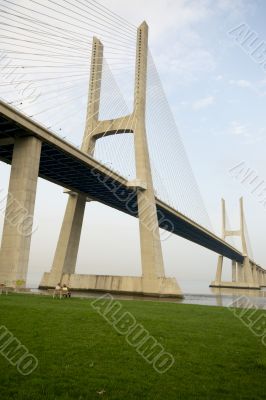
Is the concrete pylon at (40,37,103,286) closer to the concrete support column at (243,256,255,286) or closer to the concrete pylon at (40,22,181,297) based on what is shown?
the concrete pylon at (40,22,181,297)

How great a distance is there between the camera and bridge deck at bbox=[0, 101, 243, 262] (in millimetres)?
27156

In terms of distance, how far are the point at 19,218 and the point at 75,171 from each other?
36.7 feet

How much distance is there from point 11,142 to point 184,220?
2785 centimetres

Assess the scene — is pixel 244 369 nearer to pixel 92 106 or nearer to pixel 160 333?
pixel 160 333

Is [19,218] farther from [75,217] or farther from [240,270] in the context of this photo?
[240,270]

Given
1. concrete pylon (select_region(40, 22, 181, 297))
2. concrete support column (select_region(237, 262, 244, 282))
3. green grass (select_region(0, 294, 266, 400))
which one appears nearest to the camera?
green grass (select_region(0, 294, 266, 400))

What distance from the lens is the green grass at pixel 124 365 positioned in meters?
5.70

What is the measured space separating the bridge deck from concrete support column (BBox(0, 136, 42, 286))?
1409mm

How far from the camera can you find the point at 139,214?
3891 cm

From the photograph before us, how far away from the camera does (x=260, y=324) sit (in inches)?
495

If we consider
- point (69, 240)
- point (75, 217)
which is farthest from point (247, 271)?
point (69, 240)

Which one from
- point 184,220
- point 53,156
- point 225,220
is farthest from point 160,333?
point 225,220

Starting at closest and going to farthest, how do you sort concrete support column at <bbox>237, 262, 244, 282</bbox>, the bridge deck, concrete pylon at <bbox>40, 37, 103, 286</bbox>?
the bridge deck, concrete pylon at <bbox>40, 37, 103, 286</bbox>, concrete support column at <bbox>237, 262, 244, 282</bbox>

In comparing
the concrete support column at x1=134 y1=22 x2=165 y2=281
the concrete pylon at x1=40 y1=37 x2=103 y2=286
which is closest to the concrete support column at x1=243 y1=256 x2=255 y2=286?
the concrete support column at x1=134 y1=22 x2=165 y2=281
